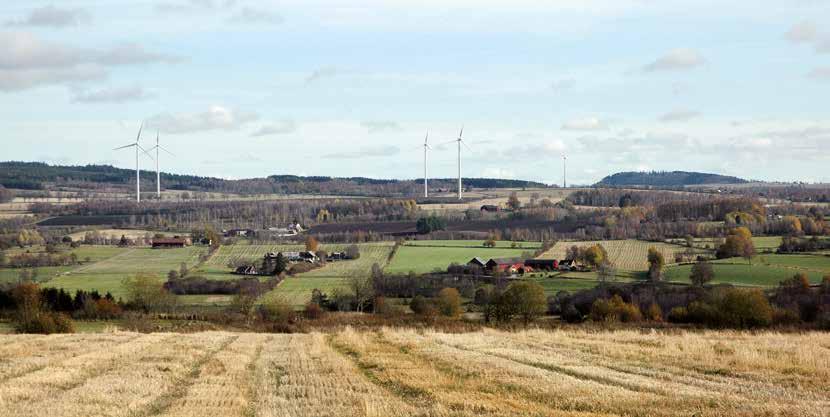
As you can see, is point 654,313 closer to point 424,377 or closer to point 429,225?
point 424,377

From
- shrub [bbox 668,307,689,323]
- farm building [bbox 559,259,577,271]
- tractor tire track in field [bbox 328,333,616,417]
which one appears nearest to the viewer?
tractor tire track in field [bbox 328,333,616,417]

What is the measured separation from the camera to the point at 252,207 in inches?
7131

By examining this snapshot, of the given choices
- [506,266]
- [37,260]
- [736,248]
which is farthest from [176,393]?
[37,260]

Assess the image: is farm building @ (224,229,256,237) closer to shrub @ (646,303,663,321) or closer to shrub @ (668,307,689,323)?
shrub @ (646,303,663,321)

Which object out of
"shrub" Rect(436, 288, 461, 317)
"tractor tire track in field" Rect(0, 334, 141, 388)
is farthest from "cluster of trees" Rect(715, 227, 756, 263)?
"tractor tire track in field" Rect(0, 334, 141, 388)

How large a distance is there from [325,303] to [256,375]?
55238 millimetres

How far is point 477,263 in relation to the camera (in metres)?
100

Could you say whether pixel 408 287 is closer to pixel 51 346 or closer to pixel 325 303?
pixel 325 303

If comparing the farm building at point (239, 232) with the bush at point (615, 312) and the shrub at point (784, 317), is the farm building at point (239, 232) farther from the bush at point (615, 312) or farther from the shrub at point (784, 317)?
the shrub at point (784, 317)

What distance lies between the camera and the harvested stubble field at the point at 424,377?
1891 cm

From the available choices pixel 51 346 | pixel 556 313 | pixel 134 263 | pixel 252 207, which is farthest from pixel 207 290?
pixel 252 207

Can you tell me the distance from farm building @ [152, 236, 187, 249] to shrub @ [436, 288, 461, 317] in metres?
59.3

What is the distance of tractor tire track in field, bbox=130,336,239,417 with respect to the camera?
19109mm

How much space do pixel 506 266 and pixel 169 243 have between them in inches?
1934
